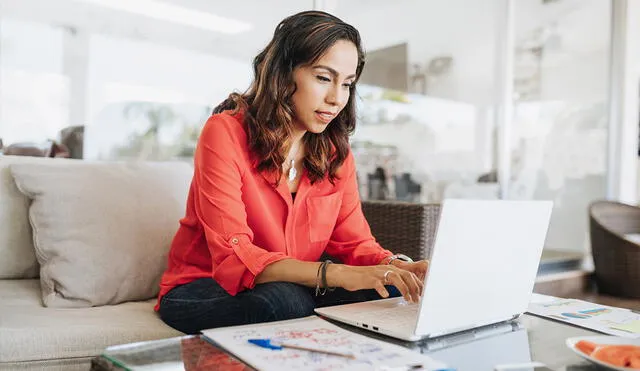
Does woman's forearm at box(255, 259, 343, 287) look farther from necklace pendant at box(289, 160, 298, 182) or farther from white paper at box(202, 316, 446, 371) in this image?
necklace pendant at box(289, 160, 298, 182)

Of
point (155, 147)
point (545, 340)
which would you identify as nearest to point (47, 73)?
point (155, 147)

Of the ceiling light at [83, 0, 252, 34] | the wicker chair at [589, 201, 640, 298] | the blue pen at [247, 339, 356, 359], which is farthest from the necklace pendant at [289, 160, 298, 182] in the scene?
the wicker chair at [589, 201, 640, 298]

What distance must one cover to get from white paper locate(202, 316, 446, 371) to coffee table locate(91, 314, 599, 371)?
0.09 ft

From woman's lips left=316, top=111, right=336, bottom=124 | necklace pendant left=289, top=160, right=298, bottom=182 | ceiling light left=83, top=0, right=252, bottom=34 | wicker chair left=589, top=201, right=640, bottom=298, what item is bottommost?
wicker chair left=589, top=201, right=640, bottom=298

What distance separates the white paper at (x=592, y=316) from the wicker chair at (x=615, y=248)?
2.23 m

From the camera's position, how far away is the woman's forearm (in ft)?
3.98

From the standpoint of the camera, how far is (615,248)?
3336 mm

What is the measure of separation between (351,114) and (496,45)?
2312 mm

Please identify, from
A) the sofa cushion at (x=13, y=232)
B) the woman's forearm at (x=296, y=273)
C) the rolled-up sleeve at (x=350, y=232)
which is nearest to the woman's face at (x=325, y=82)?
the rolled-up sleeve at (x=350, y=232)

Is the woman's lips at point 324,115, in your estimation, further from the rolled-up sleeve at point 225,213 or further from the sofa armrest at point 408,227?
the sofa armrest at point 408,227

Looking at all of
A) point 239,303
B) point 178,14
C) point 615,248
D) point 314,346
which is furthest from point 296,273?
point 615,248

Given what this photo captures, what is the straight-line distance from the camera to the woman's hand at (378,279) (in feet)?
3.67

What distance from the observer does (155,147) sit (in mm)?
2340

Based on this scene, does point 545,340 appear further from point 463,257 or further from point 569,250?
point 569,250
